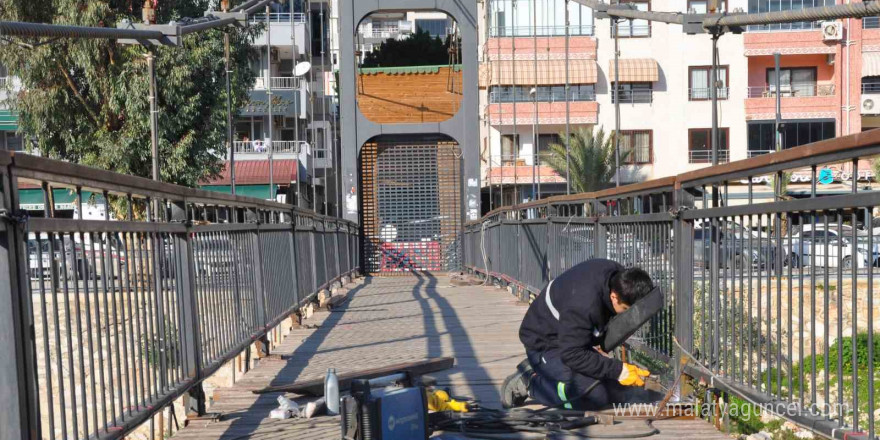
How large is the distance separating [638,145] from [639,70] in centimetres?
374

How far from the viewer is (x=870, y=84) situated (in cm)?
4828

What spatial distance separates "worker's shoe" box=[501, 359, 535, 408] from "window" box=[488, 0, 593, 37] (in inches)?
1742

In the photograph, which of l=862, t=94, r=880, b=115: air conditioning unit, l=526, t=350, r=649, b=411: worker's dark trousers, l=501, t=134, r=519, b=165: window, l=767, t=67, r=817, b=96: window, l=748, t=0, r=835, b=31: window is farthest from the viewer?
l=501, t=134, r=519, b=165: window

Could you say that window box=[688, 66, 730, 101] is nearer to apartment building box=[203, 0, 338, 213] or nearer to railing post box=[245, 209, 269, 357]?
apartment building box=[203, 0, 338, 213]

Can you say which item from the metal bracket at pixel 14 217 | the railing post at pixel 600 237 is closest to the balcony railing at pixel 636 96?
the railing post at pixel 600 237

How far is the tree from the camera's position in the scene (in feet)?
91.1

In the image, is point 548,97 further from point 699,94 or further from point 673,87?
point 699,94

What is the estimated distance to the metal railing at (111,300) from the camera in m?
3.32

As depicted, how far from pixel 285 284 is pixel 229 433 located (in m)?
4.40

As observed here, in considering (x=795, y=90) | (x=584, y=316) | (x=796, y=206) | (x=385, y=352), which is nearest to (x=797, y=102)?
(x=795, y=90)

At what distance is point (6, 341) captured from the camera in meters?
3.21

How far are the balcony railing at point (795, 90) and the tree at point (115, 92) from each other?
27877 millimetres

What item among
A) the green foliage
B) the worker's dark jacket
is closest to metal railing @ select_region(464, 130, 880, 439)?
the worker's dark jacket

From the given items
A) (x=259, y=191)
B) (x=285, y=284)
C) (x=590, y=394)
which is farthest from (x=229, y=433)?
(x=259, y=191)
